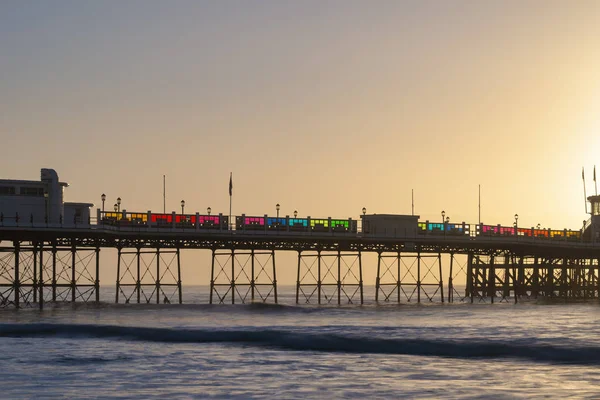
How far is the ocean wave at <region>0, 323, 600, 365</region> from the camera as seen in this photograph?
60.7 metres

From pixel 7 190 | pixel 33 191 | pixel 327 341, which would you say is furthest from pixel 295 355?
A: pixel 7 190

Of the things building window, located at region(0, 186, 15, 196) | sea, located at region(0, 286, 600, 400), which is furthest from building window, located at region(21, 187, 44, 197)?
sea, located at region(0, 286, 600, 400)

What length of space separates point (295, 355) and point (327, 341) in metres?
7.14

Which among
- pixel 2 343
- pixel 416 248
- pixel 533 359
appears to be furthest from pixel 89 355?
pixel 416 248

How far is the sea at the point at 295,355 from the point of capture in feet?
145

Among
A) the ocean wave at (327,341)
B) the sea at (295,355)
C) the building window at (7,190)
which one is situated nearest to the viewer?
the sea at (295,355)

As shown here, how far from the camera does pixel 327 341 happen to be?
65.8 m

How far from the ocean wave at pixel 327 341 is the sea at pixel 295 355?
0.34ft

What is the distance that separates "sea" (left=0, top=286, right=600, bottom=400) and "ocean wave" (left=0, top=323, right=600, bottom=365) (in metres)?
0.10

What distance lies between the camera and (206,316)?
88.9m

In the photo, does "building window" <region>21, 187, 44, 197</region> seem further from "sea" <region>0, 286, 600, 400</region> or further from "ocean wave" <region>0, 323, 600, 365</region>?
"ocean wave" <region>0, 323, 600, 365</region>

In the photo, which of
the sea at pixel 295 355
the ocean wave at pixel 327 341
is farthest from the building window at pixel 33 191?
the ocean wave at pixel 327 341

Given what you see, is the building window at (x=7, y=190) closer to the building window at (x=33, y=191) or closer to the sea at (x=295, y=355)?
the building window at (x=33, y=191)

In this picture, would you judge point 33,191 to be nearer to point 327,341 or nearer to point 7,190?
point 7,190
